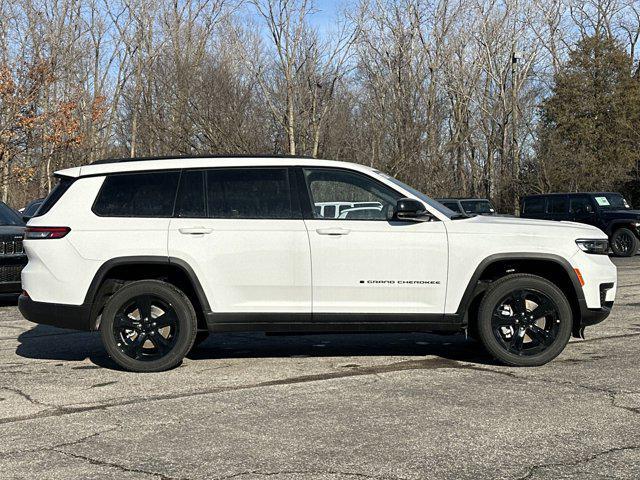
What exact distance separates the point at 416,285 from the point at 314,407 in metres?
1.72

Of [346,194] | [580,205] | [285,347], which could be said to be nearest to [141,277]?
[285,347]

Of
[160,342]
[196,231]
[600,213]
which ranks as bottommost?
[160,342]

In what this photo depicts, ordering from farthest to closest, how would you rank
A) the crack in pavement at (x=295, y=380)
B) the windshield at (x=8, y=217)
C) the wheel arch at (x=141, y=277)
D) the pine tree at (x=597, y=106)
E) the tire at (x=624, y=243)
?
1. the pine tree at (x=597, y=106)
2. the tire at (x=624, y=243)
3. the windshield at (x=8, y=217)
4. the wheel arch at (x=141, y=277)
5. the crack in pavement at (x=295, y=380)

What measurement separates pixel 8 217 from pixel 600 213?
53.4ft

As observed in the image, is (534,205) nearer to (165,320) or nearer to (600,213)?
(600,213)

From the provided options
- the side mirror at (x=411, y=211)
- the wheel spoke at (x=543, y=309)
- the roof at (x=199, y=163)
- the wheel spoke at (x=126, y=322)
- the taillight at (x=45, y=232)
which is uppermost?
the roof at (x=199, y=163)

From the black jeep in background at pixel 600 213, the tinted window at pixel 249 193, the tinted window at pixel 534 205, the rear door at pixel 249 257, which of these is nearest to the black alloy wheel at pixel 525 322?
the rear door at pixel 249 257

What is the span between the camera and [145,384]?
678 centimetres

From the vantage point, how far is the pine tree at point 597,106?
44000mm

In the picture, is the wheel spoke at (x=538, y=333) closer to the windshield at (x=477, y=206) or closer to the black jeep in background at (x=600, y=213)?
the black jeep in background at (x=600, y=213)

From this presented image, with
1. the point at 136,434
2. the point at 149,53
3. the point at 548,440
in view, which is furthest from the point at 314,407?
the point at 149,53

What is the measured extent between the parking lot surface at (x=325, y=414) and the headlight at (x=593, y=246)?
982mm

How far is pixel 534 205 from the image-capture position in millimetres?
25172

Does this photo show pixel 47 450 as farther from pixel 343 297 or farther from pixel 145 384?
pixel 343 297
